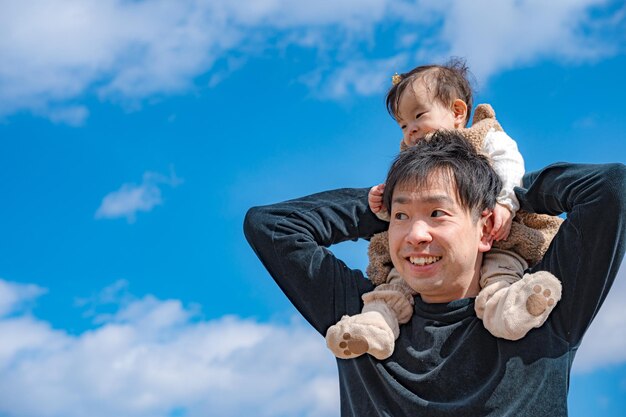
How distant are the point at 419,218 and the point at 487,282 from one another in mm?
374

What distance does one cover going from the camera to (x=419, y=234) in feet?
10.6

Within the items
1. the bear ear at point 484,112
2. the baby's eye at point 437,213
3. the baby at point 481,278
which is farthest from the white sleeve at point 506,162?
the baby's eye at point 437,213

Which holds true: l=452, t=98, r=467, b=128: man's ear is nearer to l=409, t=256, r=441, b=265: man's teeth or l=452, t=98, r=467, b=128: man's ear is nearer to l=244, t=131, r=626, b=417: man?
l=244, t=131, r=626, b=417: man

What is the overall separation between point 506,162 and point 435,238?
55cm

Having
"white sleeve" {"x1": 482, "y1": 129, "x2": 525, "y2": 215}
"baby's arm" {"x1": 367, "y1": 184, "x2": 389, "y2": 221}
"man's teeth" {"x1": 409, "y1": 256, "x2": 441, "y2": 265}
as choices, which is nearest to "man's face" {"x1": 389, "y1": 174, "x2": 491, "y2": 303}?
"man's teeth" {"x1": 409, "y1": 256, "x2": 441, "y2": 265}

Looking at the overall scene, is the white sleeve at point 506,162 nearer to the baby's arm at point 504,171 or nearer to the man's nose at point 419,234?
the baby's arm at point 504,171

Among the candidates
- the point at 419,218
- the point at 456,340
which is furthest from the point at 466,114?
the point at 456,340

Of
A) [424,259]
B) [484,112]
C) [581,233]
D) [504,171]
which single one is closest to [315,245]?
[424,259]

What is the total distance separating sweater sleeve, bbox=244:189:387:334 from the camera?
12.0ft

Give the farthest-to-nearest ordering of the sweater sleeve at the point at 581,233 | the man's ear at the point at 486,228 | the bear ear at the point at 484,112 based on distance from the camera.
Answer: the bear ear at the point at 484,112 → the man's ear at the point at 486,228 → the sweater sleeve at the point at 581,233

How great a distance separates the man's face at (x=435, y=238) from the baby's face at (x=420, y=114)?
2.01ft

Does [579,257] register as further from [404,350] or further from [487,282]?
[404,350]

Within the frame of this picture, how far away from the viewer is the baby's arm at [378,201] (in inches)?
142

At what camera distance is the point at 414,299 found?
3496mm
